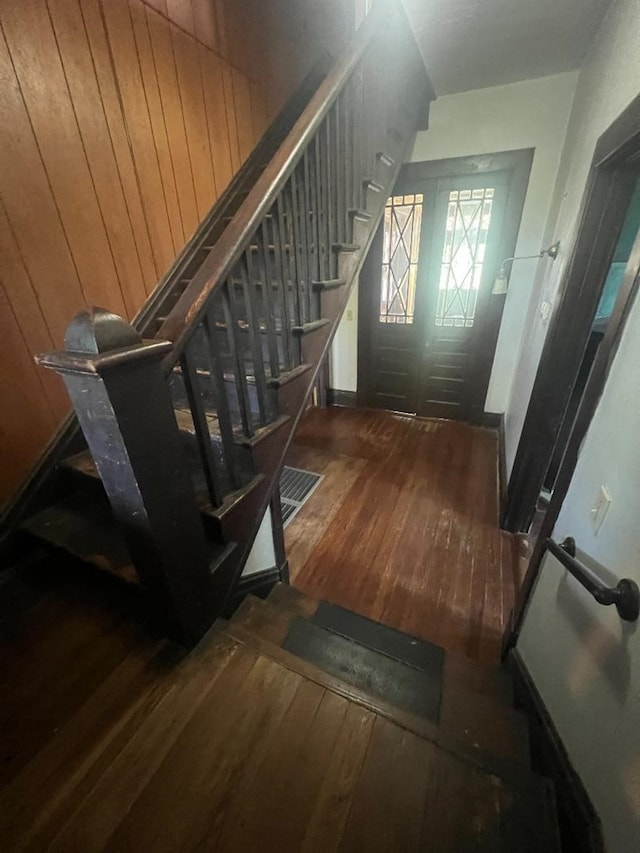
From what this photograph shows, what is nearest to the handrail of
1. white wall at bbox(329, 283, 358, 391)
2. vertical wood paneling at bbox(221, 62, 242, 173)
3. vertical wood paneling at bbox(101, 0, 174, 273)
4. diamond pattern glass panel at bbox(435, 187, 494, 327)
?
vertical wood paneling at bbox(101, 0, 174, 273)

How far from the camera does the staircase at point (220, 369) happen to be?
31.3 inches

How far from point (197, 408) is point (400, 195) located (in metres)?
3.04

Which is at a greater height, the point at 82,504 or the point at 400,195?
the point at 400,195

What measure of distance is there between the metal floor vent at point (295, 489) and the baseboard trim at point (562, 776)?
4.86 feet

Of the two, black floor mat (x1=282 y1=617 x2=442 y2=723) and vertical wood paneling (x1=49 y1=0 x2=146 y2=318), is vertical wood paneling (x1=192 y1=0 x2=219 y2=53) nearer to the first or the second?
vertical wood paneling (x1=49 y1=0 x2=146 y2=318)

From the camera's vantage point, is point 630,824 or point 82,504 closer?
point 630,824

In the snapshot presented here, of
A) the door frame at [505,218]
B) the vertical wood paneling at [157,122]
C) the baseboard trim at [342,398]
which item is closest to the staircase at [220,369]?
the vertical wood paneling at [157,122]

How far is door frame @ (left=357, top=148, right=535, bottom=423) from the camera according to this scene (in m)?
2.61

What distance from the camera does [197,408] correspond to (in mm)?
954

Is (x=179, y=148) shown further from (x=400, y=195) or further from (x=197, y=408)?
(x=400, y=195)

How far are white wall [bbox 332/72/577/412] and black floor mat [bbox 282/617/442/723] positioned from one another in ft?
9.27

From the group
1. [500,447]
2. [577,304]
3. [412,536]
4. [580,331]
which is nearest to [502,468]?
[500,447]

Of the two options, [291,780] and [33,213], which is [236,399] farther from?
[291,780]

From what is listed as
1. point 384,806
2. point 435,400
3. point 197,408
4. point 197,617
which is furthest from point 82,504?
point 435,400
